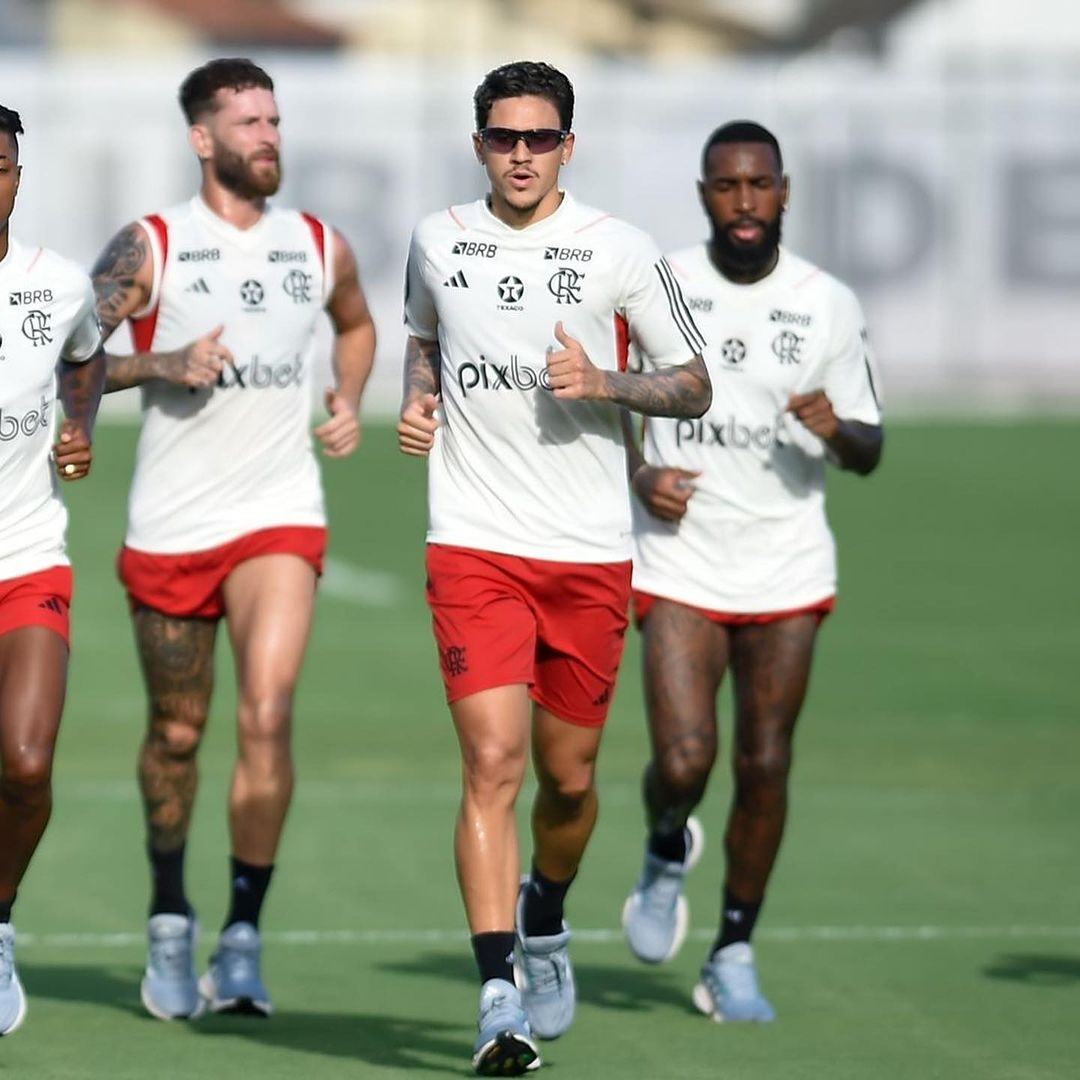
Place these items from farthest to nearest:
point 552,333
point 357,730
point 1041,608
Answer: point 1041,608
point 357,730
point 552,333

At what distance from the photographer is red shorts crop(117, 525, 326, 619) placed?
8.71 meters

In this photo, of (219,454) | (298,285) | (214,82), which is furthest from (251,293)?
(214,82)

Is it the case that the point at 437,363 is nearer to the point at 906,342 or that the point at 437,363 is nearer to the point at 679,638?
the point at 679,638

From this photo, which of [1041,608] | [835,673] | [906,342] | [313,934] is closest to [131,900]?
[313,934]

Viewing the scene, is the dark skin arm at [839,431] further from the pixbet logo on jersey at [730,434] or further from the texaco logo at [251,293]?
the texaco logo at [251,293]

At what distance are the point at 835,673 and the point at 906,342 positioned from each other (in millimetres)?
23894

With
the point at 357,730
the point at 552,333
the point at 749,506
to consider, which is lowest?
the point at 357,730

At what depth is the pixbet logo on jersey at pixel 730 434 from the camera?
8777mm

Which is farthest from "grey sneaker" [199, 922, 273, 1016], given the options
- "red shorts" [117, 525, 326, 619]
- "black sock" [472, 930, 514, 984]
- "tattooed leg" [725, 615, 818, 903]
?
"tattooed leg" [725, 615, 818, 903]

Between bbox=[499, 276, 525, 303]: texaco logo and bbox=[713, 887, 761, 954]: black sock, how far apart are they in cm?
205

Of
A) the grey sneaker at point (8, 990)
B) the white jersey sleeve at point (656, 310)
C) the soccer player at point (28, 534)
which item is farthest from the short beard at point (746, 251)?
the grey sneaker at point (8, 990)

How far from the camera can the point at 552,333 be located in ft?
25.1

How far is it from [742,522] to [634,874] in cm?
240

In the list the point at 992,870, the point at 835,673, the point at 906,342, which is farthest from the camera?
the point at 906,342
